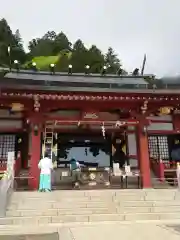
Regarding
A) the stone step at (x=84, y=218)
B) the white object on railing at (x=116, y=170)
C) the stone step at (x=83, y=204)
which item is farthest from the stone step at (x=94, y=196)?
the white object on railing at (x=116, y=170)

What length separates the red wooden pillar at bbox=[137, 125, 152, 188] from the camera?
13018mm

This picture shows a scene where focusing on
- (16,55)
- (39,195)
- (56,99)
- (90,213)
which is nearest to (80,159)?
(56,99)

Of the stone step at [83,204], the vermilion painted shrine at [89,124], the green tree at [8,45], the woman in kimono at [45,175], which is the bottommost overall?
the stone step at [83,204]

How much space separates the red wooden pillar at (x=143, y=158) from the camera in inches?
513

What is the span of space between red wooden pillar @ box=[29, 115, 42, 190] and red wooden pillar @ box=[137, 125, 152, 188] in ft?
15.0

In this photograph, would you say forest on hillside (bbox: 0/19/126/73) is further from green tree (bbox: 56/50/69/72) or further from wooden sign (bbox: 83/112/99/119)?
wooden sign (bbox: 83/112/99/119)

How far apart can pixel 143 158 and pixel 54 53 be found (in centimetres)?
3461

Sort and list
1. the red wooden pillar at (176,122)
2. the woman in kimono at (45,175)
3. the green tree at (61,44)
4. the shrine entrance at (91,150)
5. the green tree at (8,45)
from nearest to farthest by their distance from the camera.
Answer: the woman in kimono at (45,175)
the shrine entrance at (91,150)
the red wooden pillar at (176,122)
the green tree at (8,45)
the green tree at (61,44)

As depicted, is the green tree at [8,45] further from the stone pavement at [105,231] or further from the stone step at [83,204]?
the stone pavement at [105,231]

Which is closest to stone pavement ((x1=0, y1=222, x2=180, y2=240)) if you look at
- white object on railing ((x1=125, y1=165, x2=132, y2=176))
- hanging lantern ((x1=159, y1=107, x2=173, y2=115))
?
white object on railing ((x1=125, y1=165, x2=132, y2=176))

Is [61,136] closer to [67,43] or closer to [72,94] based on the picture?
[72,94]

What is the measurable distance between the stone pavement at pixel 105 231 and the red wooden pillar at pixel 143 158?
4.77 metres

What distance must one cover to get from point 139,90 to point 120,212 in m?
5.43

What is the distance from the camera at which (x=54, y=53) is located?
44.6 meters
